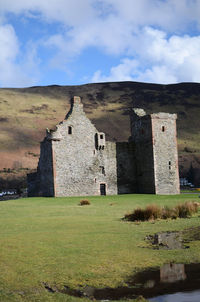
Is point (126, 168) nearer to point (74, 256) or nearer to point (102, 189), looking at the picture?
point (102, 189)

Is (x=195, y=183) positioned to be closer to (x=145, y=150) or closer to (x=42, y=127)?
(x=145, y=150)

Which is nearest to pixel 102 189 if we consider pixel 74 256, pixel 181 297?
pixel 74 256

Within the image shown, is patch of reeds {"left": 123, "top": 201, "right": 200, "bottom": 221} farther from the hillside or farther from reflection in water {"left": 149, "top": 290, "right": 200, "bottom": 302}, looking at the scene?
the hillside

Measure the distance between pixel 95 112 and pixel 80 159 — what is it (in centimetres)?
8268

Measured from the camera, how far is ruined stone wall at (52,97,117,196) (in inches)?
1593

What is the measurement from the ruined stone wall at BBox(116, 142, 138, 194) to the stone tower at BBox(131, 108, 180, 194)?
1725mm

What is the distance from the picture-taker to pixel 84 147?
139 ft

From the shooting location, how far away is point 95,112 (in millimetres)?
123750

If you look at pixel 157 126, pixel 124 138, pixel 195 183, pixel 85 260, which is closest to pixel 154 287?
pixel 85 260

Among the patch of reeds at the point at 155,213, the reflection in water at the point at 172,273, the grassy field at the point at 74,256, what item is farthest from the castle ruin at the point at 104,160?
the reflection in water at the point at 172,273

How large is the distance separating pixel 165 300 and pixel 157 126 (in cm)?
3667

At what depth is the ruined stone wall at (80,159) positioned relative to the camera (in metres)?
40.5

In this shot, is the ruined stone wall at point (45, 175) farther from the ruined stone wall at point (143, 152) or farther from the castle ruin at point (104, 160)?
the ruined stone wall at point (143, 152)

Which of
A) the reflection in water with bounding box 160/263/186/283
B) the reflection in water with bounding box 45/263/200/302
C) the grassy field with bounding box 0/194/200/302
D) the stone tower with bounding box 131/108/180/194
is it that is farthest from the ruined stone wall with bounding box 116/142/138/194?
the reflection in water with bounding box 45/263/200/302
